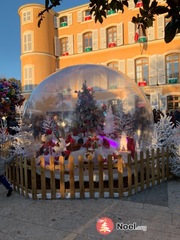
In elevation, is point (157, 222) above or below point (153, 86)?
below

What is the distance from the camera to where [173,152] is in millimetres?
5309

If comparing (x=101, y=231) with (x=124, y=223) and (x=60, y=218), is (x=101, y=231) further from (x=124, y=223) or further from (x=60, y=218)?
(x=60, y=218)

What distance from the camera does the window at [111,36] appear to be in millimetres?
23381

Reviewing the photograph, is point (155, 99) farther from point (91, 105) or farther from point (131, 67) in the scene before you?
point (91, 105)

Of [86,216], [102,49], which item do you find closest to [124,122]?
[86,216]

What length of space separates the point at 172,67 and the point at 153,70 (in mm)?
1782

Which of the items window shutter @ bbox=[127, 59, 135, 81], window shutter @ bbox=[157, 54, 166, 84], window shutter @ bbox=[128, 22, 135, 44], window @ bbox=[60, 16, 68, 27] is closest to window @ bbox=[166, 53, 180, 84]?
window shutter @ bbox=[157, 54, 166, 84]

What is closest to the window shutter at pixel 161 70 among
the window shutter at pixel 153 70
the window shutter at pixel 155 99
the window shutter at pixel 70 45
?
the window shutter at pixel 153 70

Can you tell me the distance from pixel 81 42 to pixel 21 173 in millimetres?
22860

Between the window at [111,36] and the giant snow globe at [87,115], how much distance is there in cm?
1859

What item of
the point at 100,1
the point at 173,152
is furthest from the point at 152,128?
the point at 100,1

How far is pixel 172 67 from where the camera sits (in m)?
21.0

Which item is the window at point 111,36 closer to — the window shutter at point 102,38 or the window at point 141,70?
the window shutter at point 102,38

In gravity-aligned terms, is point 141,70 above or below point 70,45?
below
